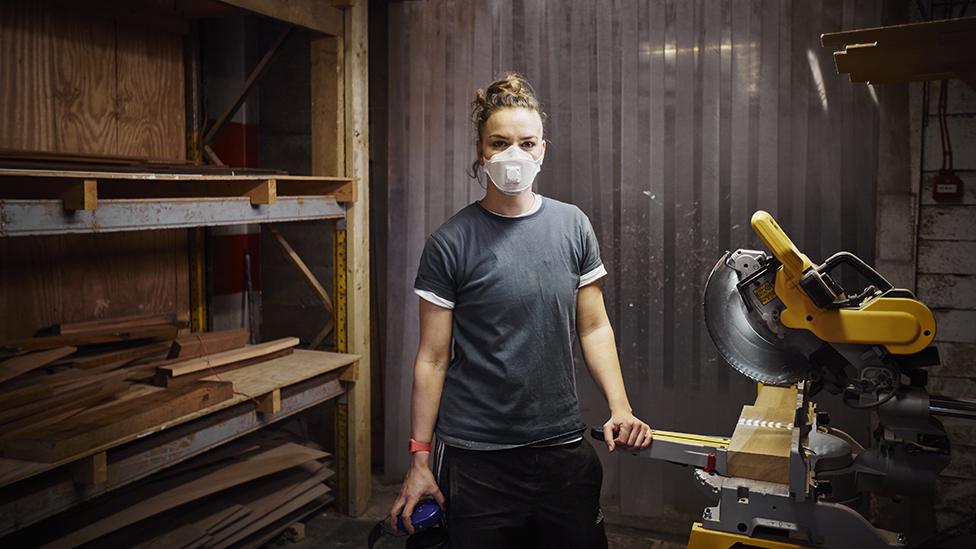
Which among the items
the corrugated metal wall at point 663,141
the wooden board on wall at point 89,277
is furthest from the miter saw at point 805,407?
the wooden board on wall at point 89,277

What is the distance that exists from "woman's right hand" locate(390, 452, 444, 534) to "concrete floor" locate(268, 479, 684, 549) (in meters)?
1.55

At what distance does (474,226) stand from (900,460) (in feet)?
3.80

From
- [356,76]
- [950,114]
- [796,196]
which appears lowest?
[796,196]

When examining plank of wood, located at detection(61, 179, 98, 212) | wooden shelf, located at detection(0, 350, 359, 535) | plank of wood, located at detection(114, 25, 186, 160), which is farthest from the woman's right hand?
plank of wood, located at detection(114, 25, 186, 160)

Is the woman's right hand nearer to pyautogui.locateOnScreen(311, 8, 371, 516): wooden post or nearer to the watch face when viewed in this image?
the watch face

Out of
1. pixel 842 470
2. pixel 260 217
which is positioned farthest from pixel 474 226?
pixel 260 217

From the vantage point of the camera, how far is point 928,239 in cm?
325

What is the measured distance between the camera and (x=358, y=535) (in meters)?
3.72

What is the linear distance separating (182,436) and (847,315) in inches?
Result: 84.5

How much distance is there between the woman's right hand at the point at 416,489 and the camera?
2.08 m

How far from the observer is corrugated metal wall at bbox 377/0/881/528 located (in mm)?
3432

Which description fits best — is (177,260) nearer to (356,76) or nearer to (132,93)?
(132,93)

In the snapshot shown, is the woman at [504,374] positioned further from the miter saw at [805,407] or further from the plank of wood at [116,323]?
the plank of wood at [116,323]

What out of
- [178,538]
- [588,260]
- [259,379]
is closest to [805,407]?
[588,260]
